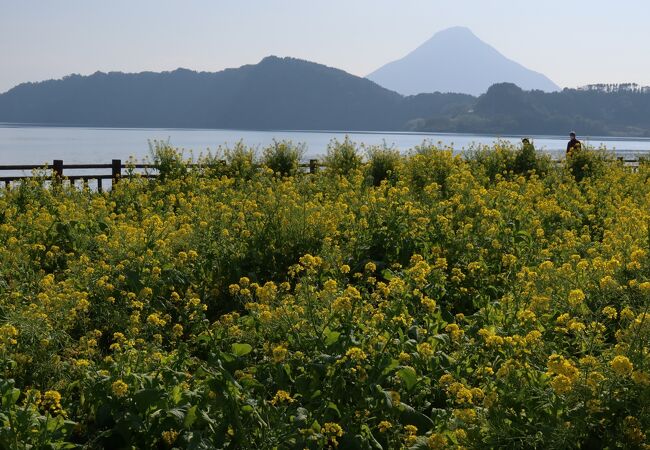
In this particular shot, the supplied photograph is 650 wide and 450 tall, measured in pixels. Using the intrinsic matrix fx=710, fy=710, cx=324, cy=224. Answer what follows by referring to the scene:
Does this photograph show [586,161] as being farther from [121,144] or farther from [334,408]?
[121,144]

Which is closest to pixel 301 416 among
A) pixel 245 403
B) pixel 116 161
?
pixel 245 403

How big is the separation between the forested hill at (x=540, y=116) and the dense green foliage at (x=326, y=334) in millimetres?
175493

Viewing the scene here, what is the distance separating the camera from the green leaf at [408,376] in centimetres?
439

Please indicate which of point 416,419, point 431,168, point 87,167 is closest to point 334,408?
point 416,419

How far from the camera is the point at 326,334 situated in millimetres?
4629

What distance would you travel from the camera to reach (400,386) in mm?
4465

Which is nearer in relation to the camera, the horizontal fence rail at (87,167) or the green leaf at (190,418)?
the green leaf at (190,418)

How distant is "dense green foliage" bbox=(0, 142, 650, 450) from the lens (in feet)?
12.4

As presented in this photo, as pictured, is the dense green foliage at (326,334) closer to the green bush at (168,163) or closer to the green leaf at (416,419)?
the green leaf at (416,419)

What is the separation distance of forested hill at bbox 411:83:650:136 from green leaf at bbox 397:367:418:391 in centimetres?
17892

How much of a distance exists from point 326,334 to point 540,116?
18662 cm

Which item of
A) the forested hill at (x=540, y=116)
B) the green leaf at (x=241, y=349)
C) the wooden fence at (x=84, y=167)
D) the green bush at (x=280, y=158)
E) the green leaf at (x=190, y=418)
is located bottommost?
the green leaf at (x=190, y=418)

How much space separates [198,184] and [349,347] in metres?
9.43

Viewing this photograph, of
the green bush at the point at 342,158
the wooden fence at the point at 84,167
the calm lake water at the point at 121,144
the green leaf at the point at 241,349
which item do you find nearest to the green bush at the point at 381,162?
the green bush at the point at 342,158
